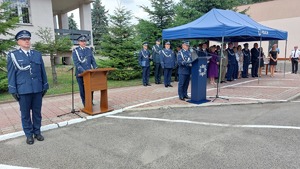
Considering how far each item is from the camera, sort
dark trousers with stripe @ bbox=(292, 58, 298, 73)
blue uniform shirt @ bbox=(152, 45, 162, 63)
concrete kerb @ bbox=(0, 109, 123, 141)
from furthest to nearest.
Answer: dark trousers with stripe @ bbox=(292, 58, 298, 73) < blue uniform shirt @ bbox=(152, 45, 162, 63) < concrete kerb @ bbox=(0, 109, 123, 141)

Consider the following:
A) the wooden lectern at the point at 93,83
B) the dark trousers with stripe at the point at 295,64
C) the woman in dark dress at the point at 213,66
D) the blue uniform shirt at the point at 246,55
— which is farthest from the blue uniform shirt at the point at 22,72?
the dark trousers with stripe at the point at 295,64

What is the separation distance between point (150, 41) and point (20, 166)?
32.9 ft

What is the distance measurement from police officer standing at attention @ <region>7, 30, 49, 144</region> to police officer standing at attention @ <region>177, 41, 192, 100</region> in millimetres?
4049

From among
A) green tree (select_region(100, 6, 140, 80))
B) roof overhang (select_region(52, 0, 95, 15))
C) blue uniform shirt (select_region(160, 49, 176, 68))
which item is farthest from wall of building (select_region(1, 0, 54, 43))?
blue uniform shirt (select_region(160, 49, 176, 68))

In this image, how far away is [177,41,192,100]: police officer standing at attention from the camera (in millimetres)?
7090

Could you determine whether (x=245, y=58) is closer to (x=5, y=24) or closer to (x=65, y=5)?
(x=5, y=24)

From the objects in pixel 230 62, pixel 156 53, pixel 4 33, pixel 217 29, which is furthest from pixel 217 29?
pixel 4 33

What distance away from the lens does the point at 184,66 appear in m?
7.23

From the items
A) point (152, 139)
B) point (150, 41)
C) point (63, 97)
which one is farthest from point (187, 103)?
point (150, 41)

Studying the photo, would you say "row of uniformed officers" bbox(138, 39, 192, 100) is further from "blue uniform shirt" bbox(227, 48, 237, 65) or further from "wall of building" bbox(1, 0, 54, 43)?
"wall of building" bbox(1, 0, 54, 43)

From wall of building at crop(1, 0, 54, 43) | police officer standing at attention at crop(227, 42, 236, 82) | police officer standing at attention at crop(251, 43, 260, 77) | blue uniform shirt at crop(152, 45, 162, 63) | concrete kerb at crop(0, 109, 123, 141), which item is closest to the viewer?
concrete kerb at crop(0, 109, 123, 141)

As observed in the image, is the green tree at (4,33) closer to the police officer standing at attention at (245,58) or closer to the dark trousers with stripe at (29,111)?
the dark trousers with stripe at (29,111)

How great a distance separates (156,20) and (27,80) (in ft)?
31.4

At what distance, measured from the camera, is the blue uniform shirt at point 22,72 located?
411cm
